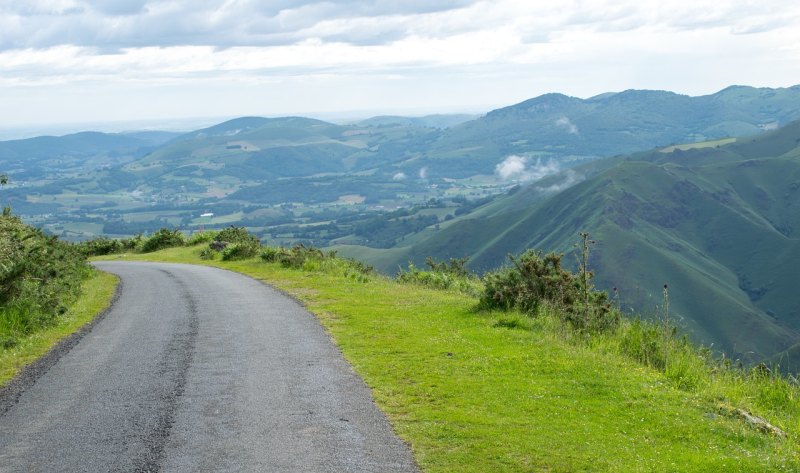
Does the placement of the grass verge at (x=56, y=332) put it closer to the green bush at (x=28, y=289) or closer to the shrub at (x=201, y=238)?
the green bush at (x=28, y=289)

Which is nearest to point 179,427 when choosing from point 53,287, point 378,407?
point 378,407

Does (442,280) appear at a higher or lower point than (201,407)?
lower

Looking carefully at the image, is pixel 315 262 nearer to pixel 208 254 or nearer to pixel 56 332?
pixel 56 332

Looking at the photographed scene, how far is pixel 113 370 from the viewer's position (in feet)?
46.5

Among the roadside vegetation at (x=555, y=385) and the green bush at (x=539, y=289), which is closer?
the roadside vegetation at (x=555, y=385)

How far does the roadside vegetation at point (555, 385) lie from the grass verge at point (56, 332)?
6.62 m

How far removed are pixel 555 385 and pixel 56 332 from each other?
1341 centimetres

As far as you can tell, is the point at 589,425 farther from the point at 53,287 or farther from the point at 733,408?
the point at 53,287

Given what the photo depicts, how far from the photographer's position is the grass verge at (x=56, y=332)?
1511cm

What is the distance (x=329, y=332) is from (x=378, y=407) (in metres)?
6.54

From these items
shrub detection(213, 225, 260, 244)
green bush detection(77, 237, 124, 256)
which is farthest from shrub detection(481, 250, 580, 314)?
green bush detection(77, 237, 124, 256)

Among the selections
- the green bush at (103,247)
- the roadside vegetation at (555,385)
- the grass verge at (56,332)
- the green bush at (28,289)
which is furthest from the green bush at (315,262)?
the green bush at (103,247)

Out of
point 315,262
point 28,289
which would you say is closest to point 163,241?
point 315,262

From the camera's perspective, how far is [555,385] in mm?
11906
